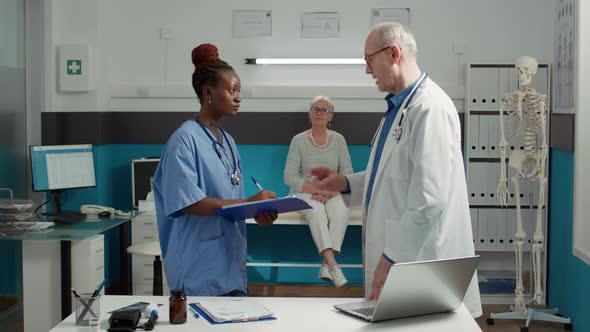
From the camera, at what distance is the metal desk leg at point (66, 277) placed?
425cm

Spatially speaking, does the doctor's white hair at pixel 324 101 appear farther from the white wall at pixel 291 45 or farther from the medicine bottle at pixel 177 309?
the medicine bottle at pixel 177 309

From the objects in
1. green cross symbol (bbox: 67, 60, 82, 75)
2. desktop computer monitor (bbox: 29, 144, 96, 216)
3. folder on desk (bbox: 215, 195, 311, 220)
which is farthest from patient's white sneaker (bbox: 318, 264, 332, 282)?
folder on desk (bbox: 215, 195, 311, 220)

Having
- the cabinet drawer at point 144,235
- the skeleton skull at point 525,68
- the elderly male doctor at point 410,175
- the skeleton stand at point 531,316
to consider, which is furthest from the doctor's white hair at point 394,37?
the cabinet drawer at point 144,235

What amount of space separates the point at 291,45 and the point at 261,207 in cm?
368

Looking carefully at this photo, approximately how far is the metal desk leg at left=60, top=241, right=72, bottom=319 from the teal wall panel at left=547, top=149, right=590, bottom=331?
9.93 feet

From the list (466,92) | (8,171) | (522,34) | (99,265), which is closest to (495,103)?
(466,92)

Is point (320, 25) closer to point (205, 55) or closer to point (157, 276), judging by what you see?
point (157, 276)

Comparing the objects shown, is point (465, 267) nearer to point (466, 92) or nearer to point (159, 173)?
point (159, 173)

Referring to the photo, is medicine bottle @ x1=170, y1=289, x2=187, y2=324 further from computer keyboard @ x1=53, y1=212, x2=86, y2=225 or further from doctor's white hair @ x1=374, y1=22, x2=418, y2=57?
computer keyboard @ x1=53, y1=212, x2=86, y2=225

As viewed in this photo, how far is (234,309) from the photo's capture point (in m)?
2.41

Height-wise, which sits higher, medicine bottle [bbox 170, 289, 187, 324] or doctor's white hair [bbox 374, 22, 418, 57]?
doctor's white hair [bbox 374, 22, 418, 57]

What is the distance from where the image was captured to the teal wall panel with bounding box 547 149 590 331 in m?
4.76

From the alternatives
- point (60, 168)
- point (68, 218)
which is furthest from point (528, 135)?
point (60, 168)

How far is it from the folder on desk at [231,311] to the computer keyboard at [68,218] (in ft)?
7.72
